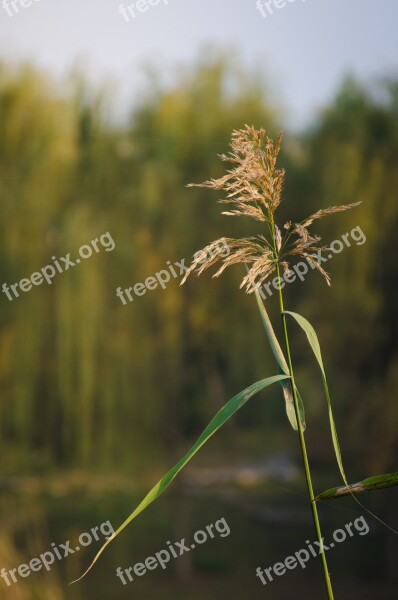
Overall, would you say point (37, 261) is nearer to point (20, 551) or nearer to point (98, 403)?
point (98, 403)

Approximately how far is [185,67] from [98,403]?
1373 millimetres

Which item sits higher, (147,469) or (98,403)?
(98,403)

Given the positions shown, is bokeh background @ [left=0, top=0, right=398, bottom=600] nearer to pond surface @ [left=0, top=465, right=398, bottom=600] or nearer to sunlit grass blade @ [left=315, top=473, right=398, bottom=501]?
pond surface @ [left=0, top=465, right=398, bottom=600]

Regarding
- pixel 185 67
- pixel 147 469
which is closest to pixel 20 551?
pixel 147 469

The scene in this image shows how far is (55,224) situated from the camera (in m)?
3.22
